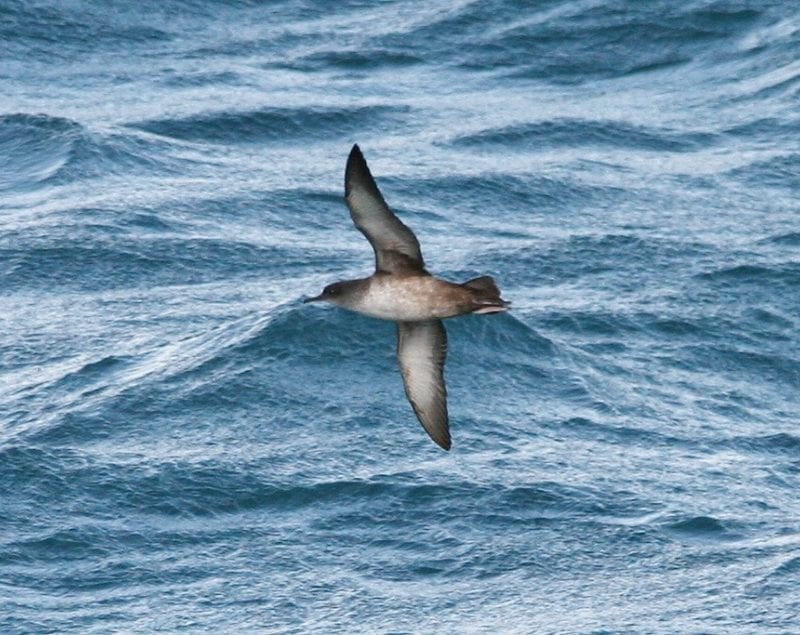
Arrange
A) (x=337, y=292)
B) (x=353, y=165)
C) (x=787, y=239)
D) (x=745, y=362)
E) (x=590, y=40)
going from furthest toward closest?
1. (x=590, y=40)
2. (x=787, y=239)
3. (x=745, y=362)
4. (x=337, y=292)
5. (x=353, y=165)

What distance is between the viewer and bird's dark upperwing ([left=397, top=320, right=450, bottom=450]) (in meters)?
15.9

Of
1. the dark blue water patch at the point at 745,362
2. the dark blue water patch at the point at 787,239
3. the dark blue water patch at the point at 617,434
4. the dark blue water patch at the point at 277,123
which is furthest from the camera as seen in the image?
the dark blue water patch at the point at 277,123

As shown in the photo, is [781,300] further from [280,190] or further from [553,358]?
[280,190]

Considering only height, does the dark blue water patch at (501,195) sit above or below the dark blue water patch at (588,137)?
below

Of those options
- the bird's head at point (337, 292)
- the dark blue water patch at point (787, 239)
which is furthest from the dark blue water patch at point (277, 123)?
the bird's head at point (337, 292)

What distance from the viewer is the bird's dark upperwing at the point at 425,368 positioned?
15.9 meters

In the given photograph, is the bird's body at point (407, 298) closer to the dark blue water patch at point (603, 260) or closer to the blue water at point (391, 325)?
the blue water at point (391, 325)

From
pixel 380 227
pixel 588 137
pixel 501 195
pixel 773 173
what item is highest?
pixel 588 137

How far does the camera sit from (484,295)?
14617mm

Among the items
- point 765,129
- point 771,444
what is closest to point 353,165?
point 771,444

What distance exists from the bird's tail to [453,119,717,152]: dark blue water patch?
13686 mm

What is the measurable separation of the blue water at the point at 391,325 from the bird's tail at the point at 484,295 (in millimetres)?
5154

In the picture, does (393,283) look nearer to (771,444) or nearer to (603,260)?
(771,444)

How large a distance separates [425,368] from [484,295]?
1431 mm
